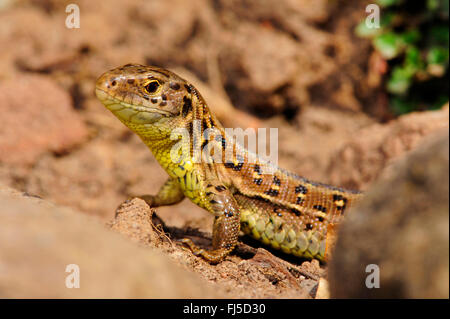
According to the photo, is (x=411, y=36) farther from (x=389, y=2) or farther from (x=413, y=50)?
(x=389, y=2)

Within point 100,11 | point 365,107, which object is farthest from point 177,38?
point 365,107

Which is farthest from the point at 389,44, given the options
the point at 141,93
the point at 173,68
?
the point at 141,93

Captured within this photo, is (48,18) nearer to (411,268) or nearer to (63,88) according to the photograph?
(63,88)

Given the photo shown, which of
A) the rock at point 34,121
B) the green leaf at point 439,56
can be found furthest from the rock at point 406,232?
the rock at point 34,121

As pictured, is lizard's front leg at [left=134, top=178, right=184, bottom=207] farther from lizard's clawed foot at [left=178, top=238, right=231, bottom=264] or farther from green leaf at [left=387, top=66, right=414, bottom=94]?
green leaf at [left=387, top=66, right=414, bottom=94]

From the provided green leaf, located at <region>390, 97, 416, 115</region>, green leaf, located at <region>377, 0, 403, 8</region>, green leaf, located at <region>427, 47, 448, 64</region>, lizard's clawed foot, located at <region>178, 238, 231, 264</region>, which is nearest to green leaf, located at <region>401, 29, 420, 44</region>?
green leaf, located at <region>427, 47, 448, 64</region>

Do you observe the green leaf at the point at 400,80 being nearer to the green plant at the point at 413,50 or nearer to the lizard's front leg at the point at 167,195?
the green plant at the point at 413,50
